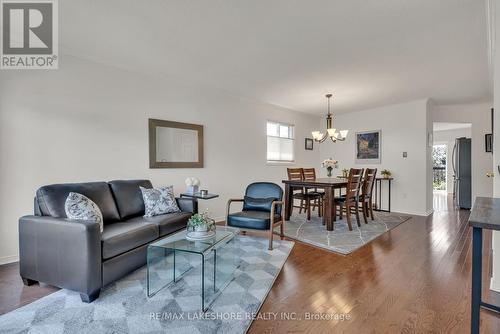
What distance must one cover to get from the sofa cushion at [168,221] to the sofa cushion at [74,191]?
0.86 feet

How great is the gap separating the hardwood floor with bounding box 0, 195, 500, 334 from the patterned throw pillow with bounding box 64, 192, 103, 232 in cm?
67

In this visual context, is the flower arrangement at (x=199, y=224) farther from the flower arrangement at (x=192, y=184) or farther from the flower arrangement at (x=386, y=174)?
the flower arrangement at (x=386, y=174)

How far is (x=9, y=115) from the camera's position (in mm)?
2658

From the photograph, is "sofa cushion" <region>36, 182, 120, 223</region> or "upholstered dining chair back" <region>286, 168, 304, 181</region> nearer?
"sofa cushion" <region>36, 182, 120, 223</region>

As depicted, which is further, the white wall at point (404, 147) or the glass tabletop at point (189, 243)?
the white wall at point (404, 147)

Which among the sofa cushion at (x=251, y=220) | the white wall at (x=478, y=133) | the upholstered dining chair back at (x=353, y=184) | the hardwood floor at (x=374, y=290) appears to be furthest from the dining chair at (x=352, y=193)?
the white wall at (x=478, y=133)

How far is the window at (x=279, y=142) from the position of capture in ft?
19.0

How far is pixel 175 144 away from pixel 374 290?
3255 mm

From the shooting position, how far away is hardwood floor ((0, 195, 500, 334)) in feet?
5.56

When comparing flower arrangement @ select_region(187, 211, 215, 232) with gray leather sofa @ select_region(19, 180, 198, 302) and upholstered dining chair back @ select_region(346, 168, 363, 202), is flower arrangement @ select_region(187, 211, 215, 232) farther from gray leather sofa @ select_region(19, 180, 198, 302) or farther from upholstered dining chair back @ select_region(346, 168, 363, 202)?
upholstered dining chair back @ select_region(346, 168, 363, 202)

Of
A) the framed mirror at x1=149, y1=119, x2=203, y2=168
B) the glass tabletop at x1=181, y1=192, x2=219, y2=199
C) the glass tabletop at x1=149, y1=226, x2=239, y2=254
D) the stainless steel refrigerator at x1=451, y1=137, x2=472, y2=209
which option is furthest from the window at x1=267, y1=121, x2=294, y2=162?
the stainless steel refrigerator at x1=451, y1=137, x2=472, y2=209

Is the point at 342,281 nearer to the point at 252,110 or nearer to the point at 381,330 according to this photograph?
the point at 381,330

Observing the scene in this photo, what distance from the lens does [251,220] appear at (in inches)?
123

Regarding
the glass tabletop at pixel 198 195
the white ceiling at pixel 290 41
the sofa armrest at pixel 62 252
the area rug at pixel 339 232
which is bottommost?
the area rug at pixel 339 232
